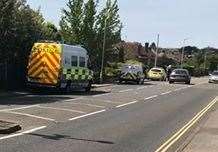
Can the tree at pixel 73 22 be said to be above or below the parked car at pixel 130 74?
above

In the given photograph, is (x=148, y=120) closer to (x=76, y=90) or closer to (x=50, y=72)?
(x=50, y=72)

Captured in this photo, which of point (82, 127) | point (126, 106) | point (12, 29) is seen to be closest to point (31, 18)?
point (12, 29)

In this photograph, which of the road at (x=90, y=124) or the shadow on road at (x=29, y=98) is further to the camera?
the shadow on road at (x=29, y=98)

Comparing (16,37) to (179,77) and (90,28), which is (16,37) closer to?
(90,28)

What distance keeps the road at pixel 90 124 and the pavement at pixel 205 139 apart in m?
0.68

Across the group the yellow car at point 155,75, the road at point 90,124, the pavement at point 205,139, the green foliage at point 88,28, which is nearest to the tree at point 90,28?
the green foliage at point 88,28

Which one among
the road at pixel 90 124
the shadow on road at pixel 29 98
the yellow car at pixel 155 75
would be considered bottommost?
the road at pixel 90 124

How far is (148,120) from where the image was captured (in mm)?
20031

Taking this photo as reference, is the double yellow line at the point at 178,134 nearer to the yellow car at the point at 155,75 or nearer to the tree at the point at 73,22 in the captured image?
the tree at the point at 73,22

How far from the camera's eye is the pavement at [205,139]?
1394 centimetres

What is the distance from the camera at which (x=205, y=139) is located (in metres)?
15.7

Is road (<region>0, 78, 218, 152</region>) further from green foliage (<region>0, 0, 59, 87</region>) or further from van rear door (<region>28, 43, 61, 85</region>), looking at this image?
green foliage (<region>0, 0, 59, 87</region>)

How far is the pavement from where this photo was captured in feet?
45.7

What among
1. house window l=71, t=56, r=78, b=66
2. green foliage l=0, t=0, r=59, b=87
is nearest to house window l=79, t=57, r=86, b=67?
house window l=71, t=56, r=78, b=66
